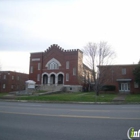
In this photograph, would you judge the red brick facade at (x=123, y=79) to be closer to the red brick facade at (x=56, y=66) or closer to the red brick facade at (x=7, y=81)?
the red brick facade at (x=56, y=66)

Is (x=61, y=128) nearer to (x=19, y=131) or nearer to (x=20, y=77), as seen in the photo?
(x=19, y=131)

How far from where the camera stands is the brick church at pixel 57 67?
45188 millimetres

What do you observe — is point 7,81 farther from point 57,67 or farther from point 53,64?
point 57,67

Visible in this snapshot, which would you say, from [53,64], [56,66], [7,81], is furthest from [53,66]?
[7,81]

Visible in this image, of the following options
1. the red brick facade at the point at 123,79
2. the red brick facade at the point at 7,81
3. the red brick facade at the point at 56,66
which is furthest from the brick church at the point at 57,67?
the red brick facade at the point at 7,81

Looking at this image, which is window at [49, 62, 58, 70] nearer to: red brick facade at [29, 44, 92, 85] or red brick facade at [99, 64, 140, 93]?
red brick facade at [29, 44, 92, 85]

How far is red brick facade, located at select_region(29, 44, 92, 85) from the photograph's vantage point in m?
45.6

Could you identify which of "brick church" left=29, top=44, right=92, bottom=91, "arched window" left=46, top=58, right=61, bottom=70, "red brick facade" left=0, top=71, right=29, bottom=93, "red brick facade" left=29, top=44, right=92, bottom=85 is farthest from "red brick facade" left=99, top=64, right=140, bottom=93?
"red brick facade" left=0, top=71, right=29, bottom=93

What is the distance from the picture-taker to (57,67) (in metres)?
47.8

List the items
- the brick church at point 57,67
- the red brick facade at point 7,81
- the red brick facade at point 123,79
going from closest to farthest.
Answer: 1. the red brick facade at point 123,79
2. the brick church at point 57,67
3. the red brick facade at point 7,81

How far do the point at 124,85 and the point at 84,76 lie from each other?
377 inches

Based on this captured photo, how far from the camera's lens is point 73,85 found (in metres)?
44.5

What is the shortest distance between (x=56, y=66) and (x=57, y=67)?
0.48 meters

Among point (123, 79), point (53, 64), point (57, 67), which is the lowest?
point (123, 79)
